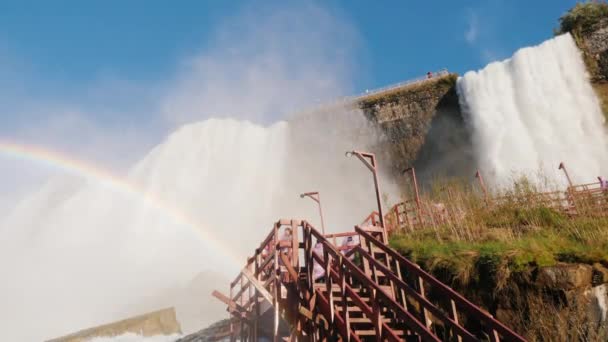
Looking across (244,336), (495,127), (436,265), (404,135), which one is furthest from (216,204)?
(436,265)

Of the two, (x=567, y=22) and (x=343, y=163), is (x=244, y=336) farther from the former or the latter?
(x=567, y=22)

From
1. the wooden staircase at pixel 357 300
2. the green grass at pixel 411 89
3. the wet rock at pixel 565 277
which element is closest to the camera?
the wooden staircase at pixel 357 300

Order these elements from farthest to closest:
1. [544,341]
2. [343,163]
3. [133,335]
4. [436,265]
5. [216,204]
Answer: [216,204], [343,163], [133,335], [436,265], [544,341]

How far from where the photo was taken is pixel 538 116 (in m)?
27.2

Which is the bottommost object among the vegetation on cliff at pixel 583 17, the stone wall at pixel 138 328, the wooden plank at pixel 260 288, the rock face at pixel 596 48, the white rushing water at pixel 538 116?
the stone wall at pixel 138 328

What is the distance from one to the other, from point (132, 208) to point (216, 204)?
42.8 ft

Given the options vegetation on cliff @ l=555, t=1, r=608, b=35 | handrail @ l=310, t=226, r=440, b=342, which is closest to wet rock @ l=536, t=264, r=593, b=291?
handrail @ l=310, t=226, r=440, b=342

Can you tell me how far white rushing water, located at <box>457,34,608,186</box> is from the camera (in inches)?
993

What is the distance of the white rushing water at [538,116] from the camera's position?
25219 millimetres

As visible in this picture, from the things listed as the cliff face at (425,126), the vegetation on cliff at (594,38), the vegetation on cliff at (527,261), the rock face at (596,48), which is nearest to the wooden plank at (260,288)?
the vegetation on cliff at (527,261)

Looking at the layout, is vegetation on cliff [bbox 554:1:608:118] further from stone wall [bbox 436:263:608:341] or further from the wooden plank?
the wooden plank

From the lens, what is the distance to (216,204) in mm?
41344

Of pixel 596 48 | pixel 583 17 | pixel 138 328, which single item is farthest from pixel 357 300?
pixel 583 17

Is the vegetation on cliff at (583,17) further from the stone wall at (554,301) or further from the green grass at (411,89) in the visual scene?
the stone wall at (554,301)
